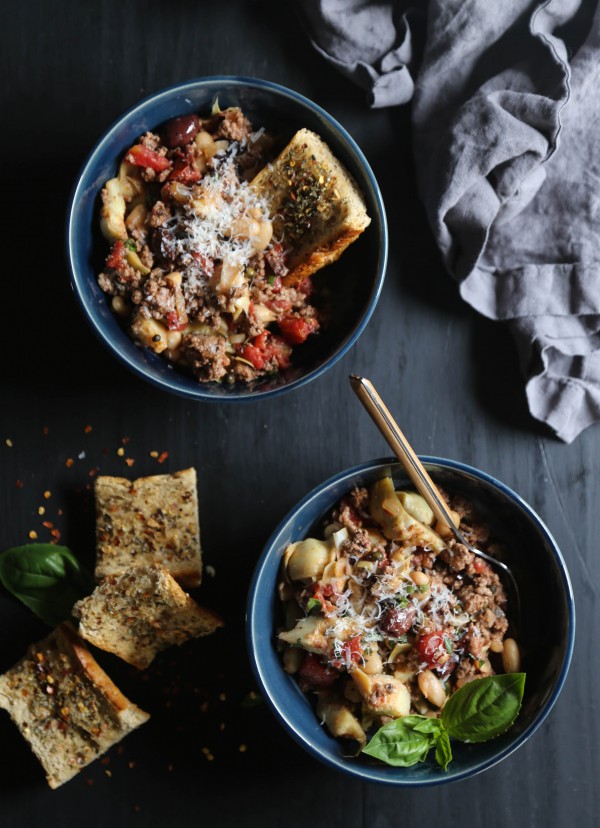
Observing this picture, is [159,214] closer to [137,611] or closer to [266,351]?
[266,351]

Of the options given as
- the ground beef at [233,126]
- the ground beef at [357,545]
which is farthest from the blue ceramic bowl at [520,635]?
the ground beef at [233,126]

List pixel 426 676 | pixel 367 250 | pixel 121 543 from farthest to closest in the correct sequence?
pixel 121 543, pixel 367 250, pixel 426 676

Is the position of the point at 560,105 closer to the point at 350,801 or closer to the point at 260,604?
the point at 260,604

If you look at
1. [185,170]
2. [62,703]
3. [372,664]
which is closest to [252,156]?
[185,170]

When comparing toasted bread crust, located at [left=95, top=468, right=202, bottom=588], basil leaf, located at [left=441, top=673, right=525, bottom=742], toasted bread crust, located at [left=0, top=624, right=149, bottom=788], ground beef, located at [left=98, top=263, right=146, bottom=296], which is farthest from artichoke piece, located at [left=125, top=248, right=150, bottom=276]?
basil leaf, located at [left=441, top=673, right=525, bottom=742]

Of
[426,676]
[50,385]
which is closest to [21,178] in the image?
[50,385]

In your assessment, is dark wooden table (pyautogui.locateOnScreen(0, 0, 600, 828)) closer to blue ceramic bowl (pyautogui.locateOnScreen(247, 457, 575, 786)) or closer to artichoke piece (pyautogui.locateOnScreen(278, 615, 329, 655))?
blue ceramic bowl (pyautogui.locateOnScreen(247, 457, 575, 786))
